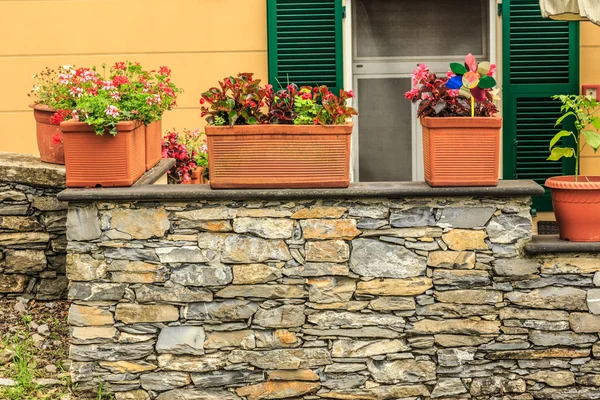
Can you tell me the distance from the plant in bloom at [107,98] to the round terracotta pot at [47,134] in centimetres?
6

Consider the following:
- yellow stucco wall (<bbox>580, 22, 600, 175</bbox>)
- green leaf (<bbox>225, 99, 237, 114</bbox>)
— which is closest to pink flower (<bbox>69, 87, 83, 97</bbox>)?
green leaf (<bbox>225, 99, 237, 114</bbox>)

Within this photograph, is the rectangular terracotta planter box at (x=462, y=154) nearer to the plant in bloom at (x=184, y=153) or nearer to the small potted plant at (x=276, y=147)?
the small potted plant at (x=276, y=147)

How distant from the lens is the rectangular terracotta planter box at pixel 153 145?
18.3 ft

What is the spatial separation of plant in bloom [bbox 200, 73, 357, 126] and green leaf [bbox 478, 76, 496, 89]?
0.62 meters

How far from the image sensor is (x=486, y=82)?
16.2ft

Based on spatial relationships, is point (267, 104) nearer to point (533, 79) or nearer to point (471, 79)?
point (471, 79)

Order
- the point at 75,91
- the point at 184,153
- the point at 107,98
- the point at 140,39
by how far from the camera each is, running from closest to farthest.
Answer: the point at 107,98, the point at 75,91, the point at 184,153, the point at 140,39

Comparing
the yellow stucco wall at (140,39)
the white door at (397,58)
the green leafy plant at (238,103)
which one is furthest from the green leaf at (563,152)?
the yellow stucco wall at (140,39)

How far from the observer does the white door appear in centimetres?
707

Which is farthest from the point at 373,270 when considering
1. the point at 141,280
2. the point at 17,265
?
the point at 17,265

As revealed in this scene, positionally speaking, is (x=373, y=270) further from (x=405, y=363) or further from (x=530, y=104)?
(x=530, y=104)

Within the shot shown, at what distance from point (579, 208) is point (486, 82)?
0.76 meters

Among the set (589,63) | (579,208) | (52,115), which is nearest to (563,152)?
(579,208)

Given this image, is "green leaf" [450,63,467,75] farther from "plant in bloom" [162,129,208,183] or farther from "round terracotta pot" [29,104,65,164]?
"round terracotta pot" [29,104,65,164]
